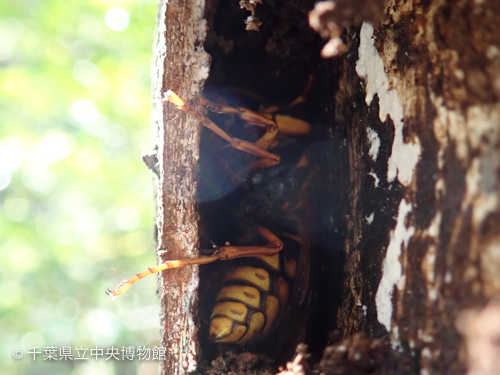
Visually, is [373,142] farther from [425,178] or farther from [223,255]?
[223,255]

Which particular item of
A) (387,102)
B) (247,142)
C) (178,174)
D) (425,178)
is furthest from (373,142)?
(178,174)

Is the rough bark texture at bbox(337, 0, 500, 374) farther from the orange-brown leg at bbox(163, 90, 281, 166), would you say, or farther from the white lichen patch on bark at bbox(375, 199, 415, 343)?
the orange-brown leg at bbox(163, 90, 281, 166)

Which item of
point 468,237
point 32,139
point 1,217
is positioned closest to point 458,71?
point 468,237

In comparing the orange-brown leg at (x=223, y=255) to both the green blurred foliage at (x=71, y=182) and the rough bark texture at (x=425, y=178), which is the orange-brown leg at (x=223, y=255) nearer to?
the rough bark texture at (x=425, y=178)

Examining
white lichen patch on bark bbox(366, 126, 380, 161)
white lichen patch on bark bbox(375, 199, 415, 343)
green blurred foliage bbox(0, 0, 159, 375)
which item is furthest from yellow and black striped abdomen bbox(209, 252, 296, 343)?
green blurred foliage bbox(0, 0, 159, 375)

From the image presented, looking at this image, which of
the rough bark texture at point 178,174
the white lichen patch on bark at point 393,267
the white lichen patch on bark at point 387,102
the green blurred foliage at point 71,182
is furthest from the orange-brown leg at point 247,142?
the green blurred foliage at point 71,182

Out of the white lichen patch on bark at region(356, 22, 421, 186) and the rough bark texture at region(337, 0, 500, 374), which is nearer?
the rough bark texture at region(337, 0, 500, 374)
